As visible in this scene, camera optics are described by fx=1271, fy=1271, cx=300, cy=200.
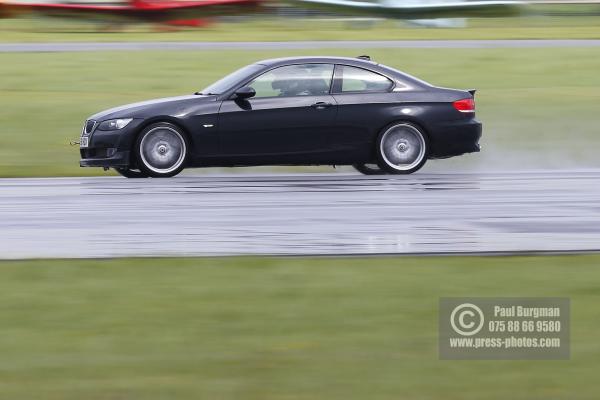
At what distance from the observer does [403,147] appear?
14.3 m

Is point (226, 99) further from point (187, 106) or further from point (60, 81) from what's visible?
point (60, 81)

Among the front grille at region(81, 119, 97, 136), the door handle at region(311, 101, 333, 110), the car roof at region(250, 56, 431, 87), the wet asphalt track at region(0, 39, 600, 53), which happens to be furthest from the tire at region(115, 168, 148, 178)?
the wet asphalt track at region(0, 39, 600, 53)

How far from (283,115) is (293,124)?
0.15 meters

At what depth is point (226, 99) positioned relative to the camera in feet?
46.0

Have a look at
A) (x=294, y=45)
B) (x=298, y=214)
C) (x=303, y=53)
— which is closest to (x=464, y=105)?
(x=298, y=214)

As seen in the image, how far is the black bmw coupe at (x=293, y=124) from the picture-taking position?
45.3 feet

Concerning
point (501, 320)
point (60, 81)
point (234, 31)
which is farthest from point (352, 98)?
point (234, 31)

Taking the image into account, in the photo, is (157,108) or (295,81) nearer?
(157,108)

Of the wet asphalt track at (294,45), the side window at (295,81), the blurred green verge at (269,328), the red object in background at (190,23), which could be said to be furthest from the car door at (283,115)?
the red object in background at (190,23)

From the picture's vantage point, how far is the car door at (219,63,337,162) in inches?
549

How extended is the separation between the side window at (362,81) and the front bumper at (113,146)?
2.40m

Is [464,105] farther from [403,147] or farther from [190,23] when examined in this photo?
[190,23]

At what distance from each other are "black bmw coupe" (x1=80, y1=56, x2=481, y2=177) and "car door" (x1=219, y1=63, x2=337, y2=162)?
0.4 inches

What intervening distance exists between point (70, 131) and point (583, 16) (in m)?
23.3
